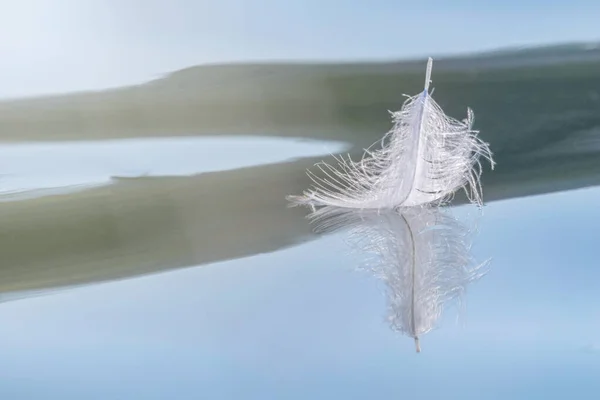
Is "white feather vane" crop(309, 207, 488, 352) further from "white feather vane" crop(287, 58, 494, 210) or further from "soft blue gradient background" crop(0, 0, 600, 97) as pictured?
"soft blue gradient background" crop(0, 0, 600, 97)

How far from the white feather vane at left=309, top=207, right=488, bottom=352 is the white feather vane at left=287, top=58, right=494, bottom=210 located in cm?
2

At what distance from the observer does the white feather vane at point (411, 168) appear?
0.75 metres

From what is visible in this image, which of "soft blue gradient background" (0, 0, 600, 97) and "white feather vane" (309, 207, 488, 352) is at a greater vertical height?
"soft blue gradient background" (0, 0, 600, 97)

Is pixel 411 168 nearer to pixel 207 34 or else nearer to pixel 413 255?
pixel 413 255

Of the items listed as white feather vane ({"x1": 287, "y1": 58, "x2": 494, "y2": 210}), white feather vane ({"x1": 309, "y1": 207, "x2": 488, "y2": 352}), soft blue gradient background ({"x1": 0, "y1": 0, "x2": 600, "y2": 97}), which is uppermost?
soft blue gradient background ({"x1": 0, "y1": 0, "x2": 600, "y2": 97})

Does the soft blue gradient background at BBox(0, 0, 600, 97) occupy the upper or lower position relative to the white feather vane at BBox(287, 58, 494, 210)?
upper

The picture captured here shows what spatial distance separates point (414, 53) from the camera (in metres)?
0.95

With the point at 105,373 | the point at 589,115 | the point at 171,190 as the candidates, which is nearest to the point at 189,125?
the point at 171,190

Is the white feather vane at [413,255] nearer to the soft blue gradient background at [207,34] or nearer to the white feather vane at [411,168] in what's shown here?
the white feather vane at [411,168]

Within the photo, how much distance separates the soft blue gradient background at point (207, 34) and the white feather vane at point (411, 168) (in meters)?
0.16

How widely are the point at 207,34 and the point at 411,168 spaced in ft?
1.18

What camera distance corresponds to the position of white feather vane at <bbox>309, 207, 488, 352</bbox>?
68cm

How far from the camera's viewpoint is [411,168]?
75 cm

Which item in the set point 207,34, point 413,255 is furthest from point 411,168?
point 207,34
